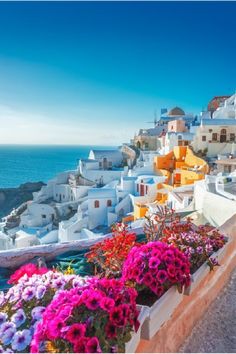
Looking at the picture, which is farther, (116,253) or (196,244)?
(196,244)

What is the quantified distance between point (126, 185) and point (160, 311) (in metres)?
24.6

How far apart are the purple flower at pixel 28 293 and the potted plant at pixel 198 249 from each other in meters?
1.28

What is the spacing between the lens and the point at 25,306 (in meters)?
2.11

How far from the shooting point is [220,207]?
7898 millimetres

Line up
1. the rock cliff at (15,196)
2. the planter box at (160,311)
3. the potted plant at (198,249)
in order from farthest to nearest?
the rock cliff at (15,196) < the potted plant at (198,249) < the planter box at (160,311)

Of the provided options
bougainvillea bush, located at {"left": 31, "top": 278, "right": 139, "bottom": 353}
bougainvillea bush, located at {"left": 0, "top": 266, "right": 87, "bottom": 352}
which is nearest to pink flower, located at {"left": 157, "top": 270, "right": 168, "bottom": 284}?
bougainvillea bush, located at {"left": 31, "top": 278, "right": 139, "bottom": 353}

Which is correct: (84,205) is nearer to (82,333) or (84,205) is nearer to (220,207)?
(220,207)

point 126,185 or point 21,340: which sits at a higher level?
point 21,340

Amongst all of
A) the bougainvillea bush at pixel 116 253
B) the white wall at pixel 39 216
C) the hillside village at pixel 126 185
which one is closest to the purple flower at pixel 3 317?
the bougainvillea bush at pixel 116 253

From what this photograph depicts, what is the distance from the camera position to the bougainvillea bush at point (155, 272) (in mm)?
2264

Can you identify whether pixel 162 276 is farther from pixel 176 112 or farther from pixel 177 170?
pixel 176 112

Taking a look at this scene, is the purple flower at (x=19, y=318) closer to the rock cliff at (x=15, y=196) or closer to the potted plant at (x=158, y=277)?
the potted plant at (x=158, y=277)

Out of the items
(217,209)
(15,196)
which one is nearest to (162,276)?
(217,209)

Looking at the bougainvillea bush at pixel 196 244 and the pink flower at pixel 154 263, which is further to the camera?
the bougainvillea bush at pixel 196 244
